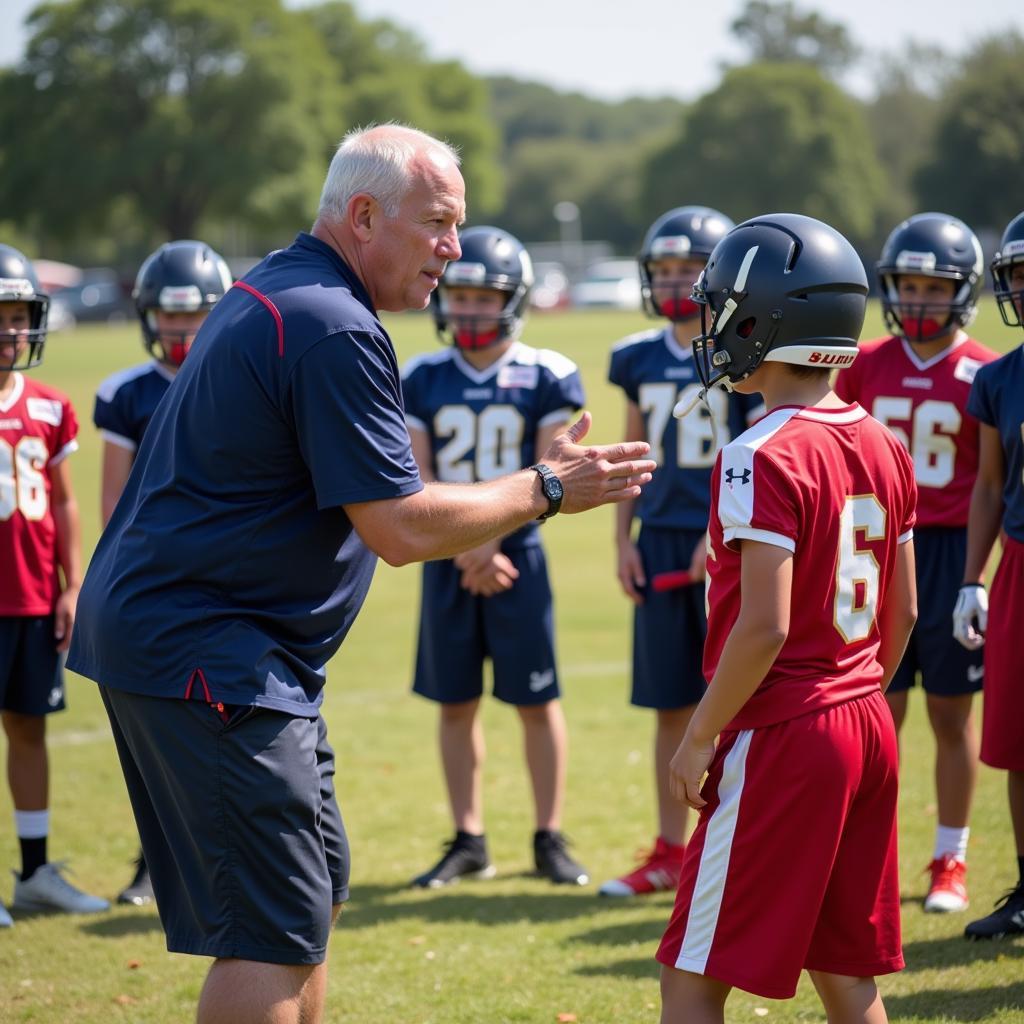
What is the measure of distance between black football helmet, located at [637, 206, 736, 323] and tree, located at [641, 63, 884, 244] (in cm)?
4584

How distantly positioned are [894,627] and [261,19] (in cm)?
8249

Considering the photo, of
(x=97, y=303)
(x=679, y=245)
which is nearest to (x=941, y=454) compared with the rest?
(x=679, y=245)

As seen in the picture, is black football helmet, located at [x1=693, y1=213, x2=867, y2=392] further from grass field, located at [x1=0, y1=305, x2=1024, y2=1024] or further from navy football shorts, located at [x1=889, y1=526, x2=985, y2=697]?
navy football shorts, located at [x1=889, y1=526, x2=985, y2=697]

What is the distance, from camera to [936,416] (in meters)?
5.43

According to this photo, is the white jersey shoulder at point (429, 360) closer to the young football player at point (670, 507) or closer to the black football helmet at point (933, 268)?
the young football player at point (670, 507)

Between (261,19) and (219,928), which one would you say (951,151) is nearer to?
(219,928)

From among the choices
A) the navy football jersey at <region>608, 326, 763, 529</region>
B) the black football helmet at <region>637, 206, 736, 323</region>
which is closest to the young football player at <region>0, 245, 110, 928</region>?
the navy football jersey at <region>608, 326, 763, 529</region>

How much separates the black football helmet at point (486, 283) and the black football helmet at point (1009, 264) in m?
2.07

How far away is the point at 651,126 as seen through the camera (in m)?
159

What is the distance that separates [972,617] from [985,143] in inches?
400

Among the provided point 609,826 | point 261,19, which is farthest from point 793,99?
point 609,826

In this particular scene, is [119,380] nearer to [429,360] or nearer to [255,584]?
[429,360]

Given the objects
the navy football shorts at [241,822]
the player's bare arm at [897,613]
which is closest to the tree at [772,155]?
the player's bare arm at [897,613]

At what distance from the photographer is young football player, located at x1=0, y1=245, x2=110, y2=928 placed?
221 inches
